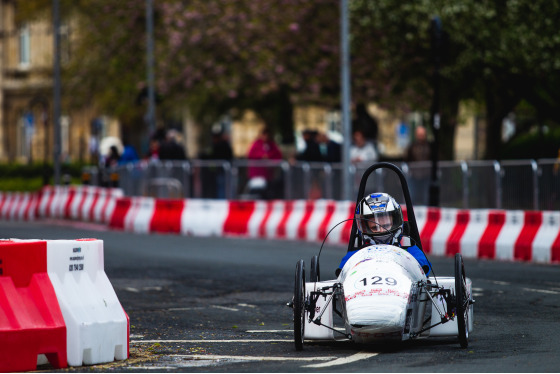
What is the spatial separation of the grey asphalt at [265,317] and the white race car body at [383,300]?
15 cm

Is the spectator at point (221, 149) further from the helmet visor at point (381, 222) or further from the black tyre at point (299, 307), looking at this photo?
the black tyre at point (299, 307)

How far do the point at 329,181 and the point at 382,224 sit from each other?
49.2 feet

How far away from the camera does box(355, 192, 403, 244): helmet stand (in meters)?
10.7

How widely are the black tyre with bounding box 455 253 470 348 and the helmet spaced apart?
67 cm

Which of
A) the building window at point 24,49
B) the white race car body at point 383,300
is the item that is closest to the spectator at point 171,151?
the white race car body at point 383,300

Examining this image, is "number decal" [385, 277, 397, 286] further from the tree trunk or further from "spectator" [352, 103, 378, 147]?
the tree trunk

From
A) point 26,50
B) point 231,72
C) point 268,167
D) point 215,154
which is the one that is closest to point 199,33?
point 231,72

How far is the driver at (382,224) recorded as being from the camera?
10.7 m

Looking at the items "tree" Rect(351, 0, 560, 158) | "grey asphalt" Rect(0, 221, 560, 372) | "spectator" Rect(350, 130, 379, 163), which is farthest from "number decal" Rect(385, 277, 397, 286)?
"tree" Rect(351, 0, 560, 158)

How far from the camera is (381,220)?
10727mm

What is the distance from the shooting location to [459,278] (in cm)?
1005

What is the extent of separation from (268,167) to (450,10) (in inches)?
207

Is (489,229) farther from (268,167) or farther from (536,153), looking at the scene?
(536,153)

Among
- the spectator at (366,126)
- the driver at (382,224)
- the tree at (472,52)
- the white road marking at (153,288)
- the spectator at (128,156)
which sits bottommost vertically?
the white road marking at (153,288)
